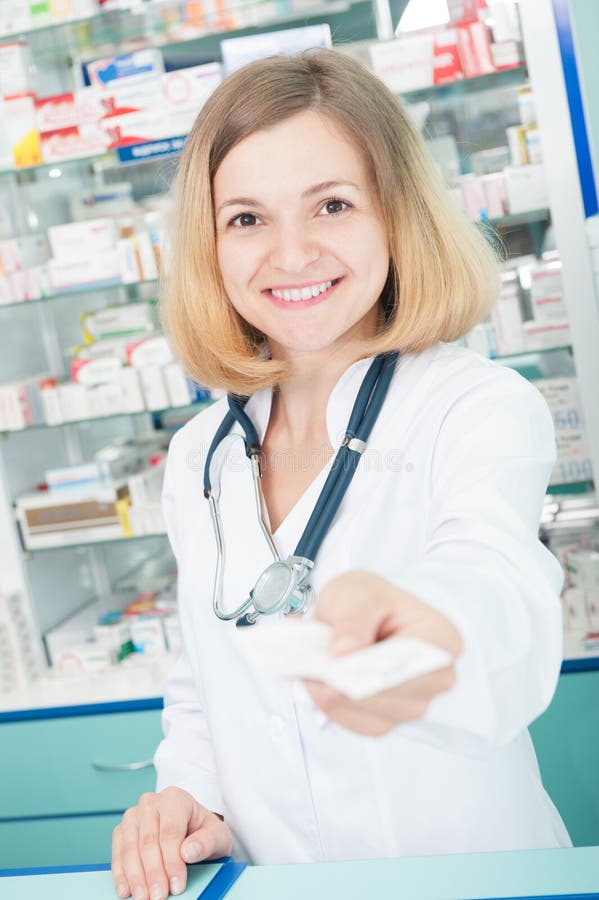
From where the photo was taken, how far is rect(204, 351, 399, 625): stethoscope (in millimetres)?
1230

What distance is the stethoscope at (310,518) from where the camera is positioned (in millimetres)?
1230

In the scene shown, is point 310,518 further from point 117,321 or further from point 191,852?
point 117,321

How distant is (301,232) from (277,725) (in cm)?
67

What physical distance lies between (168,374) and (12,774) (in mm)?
1248

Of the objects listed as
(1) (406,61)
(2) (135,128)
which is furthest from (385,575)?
(2) (135,128)

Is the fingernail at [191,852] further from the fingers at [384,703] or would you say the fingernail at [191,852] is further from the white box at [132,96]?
the white box at [132,96]

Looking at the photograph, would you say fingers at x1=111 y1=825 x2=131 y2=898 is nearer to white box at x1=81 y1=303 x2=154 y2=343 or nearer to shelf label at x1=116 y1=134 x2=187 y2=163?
white box at x1=81 y1=303 x2=154 y2=343

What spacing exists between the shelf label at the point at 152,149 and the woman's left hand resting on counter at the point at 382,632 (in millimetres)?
2400

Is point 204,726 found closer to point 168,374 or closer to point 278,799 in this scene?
point 278,799

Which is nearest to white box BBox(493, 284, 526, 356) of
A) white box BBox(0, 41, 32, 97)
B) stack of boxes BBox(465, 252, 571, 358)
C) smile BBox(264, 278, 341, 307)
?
stack of boxes BBox(465, 252, 571, 358)

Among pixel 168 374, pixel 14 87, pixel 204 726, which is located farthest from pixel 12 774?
pixel 14 87

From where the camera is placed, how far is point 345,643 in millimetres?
635

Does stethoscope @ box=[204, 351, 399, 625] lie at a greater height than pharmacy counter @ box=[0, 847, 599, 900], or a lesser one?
greater

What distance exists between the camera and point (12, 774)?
2.83m
